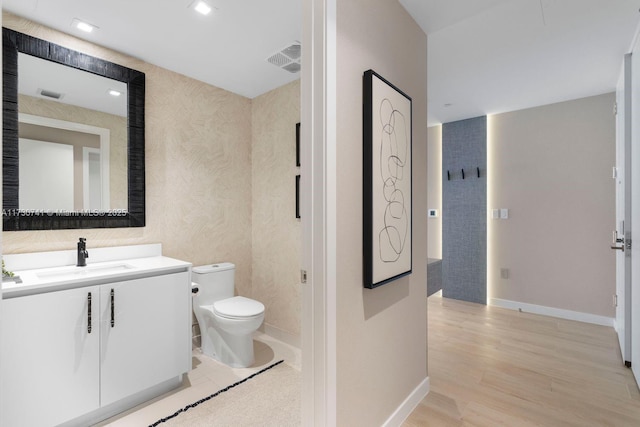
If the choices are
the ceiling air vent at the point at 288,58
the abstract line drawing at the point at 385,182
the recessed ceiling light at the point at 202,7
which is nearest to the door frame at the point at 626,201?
the abstract line drawing at the point at 385,182

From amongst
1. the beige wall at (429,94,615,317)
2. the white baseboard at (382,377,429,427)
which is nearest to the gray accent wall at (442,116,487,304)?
the beige wall at (429,94,615,317)

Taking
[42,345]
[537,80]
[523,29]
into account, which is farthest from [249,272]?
[537,80]

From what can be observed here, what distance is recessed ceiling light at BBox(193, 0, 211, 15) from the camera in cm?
203

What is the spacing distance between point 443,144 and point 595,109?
1.63 meters

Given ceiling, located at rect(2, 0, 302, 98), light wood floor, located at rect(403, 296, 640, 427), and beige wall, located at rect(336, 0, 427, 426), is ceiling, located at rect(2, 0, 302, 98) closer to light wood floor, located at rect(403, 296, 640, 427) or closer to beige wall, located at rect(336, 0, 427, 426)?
beige wall, located at rect(336, 0, 427, 426)

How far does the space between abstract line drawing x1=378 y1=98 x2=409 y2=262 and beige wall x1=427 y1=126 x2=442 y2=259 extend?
304 cm

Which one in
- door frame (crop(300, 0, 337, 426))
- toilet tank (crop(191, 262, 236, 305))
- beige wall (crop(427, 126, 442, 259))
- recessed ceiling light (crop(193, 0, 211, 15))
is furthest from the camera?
beige wall (crop(427, 126, 442, 259))

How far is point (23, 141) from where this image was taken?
7.08 ft

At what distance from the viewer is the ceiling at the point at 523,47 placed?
209 centimetres

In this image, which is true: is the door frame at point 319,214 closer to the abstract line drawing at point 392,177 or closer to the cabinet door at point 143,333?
the abstract line drawing at point 392,177

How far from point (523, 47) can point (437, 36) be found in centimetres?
71

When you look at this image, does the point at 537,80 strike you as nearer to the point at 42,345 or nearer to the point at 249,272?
the point at 249,272

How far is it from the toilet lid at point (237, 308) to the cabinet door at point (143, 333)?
0.30 meters

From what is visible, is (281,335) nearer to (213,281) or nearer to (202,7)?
(213,281)
